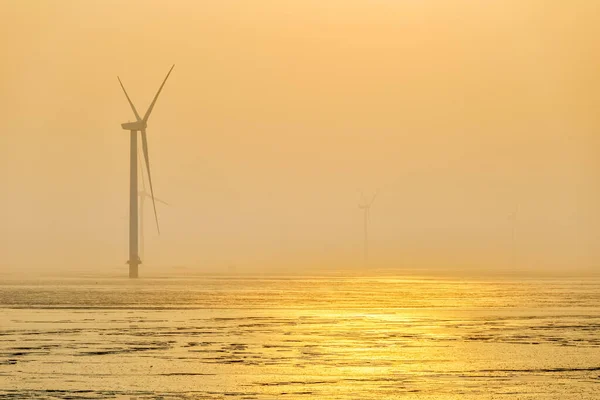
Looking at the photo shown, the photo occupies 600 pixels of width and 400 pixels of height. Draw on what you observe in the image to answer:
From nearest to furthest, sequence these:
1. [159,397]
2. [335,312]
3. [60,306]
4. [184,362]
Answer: [159,397], [184,362], [335,312], [60,306]

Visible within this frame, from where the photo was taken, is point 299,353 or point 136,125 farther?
point 136,125

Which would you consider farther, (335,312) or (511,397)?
(335,312)

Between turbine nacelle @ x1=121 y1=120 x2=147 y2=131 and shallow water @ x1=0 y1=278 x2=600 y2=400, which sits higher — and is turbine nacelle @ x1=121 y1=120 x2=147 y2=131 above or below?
above

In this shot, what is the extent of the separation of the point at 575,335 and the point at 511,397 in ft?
80.8

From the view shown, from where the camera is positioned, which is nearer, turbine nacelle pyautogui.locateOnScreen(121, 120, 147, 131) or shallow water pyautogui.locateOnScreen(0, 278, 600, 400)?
shallow water pyautogui.locateOnScreen(0, 278, 600, 400)

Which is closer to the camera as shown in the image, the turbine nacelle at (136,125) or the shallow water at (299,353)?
the shallow water at (299,353)

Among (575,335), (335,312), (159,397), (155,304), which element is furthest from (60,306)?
(159,397)

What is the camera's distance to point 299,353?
48156 mm

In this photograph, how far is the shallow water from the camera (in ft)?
120

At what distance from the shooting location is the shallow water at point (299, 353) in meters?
36.6

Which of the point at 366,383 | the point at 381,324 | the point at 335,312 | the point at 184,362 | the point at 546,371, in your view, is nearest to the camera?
the point at 366,383

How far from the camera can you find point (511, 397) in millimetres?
34812

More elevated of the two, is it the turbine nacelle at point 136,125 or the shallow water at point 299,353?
the turbine nacelle at point 136,125

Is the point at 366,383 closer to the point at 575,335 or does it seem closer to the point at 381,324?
the point at 575,335
